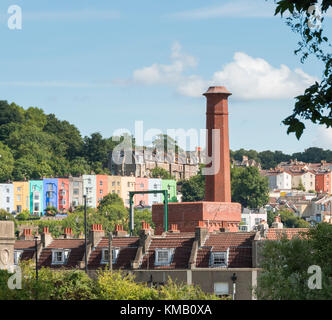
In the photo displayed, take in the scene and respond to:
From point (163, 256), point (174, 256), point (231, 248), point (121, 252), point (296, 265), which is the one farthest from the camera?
point (121, 252)

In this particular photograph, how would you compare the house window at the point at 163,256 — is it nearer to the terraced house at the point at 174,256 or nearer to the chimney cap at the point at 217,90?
the terraced house at the point at 174,256

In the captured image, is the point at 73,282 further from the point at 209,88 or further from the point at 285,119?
the point at 209,88

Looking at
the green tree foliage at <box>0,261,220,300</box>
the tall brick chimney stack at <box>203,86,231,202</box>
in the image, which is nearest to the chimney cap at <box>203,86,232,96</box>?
the tall brick chimney stack at <box>203,86,231,202</box>

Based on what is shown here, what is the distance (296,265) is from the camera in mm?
31672

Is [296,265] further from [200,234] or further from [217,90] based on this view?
[217,90]

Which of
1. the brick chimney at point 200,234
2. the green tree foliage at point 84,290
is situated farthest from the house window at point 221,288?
the green tree foliage at point 84,290

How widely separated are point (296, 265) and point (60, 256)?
31769 mm

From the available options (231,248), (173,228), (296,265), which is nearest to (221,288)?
(231,248)

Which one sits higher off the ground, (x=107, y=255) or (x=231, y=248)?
(x=231, y=248)

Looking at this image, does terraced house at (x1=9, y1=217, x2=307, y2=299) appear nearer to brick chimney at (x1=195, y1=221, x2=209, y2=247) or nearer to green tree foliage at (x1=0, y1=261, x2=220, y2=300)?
Answer: brick chimney at (x1=195, y1=221, x2=209, y2=247)

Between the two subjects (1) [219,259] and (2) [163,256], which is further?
(2) [163,256]

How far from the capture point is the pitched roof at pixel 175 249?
57562mm

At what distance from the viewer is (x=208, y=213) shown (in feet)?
224

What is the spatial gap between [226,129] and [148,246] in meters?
16.6
